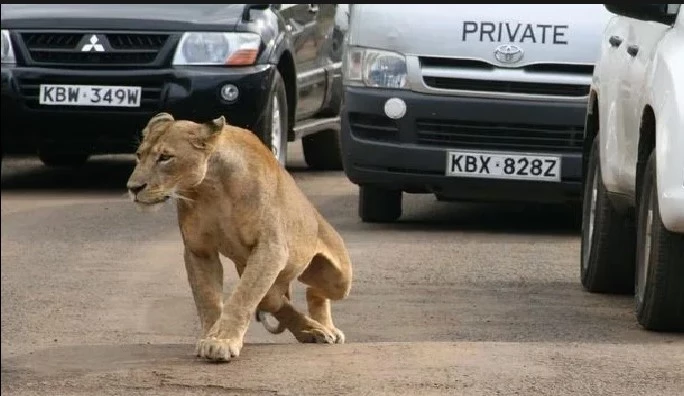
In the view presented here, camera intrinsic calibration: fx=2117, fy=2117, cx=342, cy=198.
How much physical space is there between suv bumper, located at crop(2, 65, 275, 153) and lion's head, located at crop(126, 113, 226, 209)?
5.96 m

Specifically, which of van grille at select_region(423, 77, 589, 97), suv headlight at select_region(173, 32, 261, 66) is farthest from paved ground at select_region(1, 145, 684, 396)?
suv headlight at select_region(173, 32, 261, 66)

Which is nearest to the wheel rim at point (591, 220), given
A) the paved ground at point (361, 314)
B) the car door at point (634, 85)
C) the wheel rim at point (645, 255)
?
the paved ground at point (361, 314)

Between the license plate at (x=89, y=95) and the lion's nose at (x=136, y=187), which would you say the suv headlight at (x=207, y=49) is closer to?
the license plate at (x=89, y=95)

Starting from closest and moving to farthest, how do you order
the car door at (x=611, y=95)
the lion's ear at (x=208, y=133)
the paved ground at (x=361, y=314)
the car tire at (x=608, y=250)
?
the paved ground at (x=361, y=314) → the lion's ear at (x=208, y=133) → the car door at (x=611, y=95) → the car tire at (x=608, y=250)

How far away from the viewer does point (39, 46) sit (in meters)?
13.3

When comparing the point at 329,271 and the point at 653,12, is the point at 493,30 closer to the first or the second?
the point at 653,12

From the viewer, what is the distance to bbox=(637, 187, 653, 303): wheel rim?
804 cm

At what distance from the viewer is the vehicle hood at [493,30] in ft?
39.0

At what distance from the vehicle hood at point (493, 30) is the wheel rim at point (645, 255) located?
377 centimetres

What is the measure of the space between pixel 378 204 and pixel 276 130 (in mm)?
1321

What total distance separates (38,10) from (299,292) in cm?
449

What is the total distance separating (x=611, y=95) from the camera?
930cm

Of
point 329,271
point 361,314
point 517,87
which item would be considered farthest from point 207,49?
point 329,271

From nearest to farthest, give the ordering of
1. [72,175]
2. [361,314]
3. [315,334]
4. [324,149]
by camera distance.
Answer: [315,334]
[361,314]
[72,175]
[324,149]
